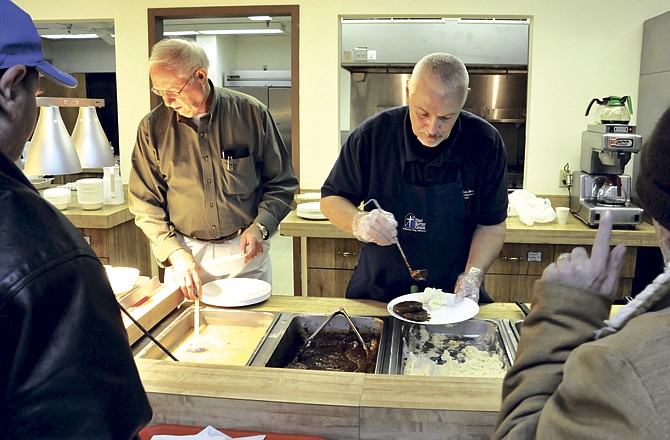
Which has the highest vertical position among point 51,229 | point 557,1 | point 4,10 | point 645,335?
point 557,1

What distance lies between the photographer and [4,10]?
36.5 inches

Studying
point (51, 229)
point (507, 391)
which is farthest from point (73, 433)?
point (507, 391)

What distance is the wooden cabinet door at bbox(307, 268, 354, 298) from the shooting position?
13.8 feet

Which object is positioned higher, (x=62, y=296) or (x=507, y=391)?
(x=62, y=296)

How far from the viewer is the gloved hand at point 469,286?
2326mm

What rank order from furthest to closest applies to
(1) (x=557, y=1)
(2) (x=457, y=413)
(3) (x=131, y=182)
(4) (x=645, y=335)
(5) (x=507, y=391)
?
(1) (x=557, y=1) → (3) (x=131, y=182) → (2) (x=457, y=413) → (5) (x=507, y=391) → (4) (x=645, y=335)

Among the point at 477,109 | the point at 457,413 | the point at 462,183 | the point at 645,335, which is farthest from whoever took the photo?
the point at 477,109

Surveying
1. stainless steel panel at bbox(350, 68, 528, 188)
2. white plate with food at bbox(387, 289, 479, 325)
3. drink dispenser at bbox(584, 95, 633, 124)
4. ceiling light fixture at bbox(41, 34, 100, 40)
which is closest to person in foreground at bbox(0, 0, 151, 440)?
white plate with food at bbox(387, 289, 479, 325)

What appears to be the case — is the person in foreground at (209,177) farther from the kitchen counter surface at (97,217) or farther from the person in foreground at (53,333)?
the person in foreground at (53,333)

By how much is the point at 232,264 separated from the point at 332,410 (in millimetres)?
1688

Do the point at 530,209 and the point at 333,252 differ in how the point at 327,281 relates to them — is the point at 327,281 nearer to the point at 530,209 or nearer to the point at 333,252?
the point at 333,252

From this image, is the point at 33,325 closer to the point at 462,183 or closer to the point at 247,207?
the point at 462,183

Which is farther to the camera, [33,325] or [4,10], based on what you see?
[4,10]

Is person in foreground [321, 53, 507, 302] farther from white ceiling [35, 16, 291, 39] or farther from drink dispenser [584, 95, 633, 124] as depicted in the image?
white ceiling [35, 16, 291, 39]
